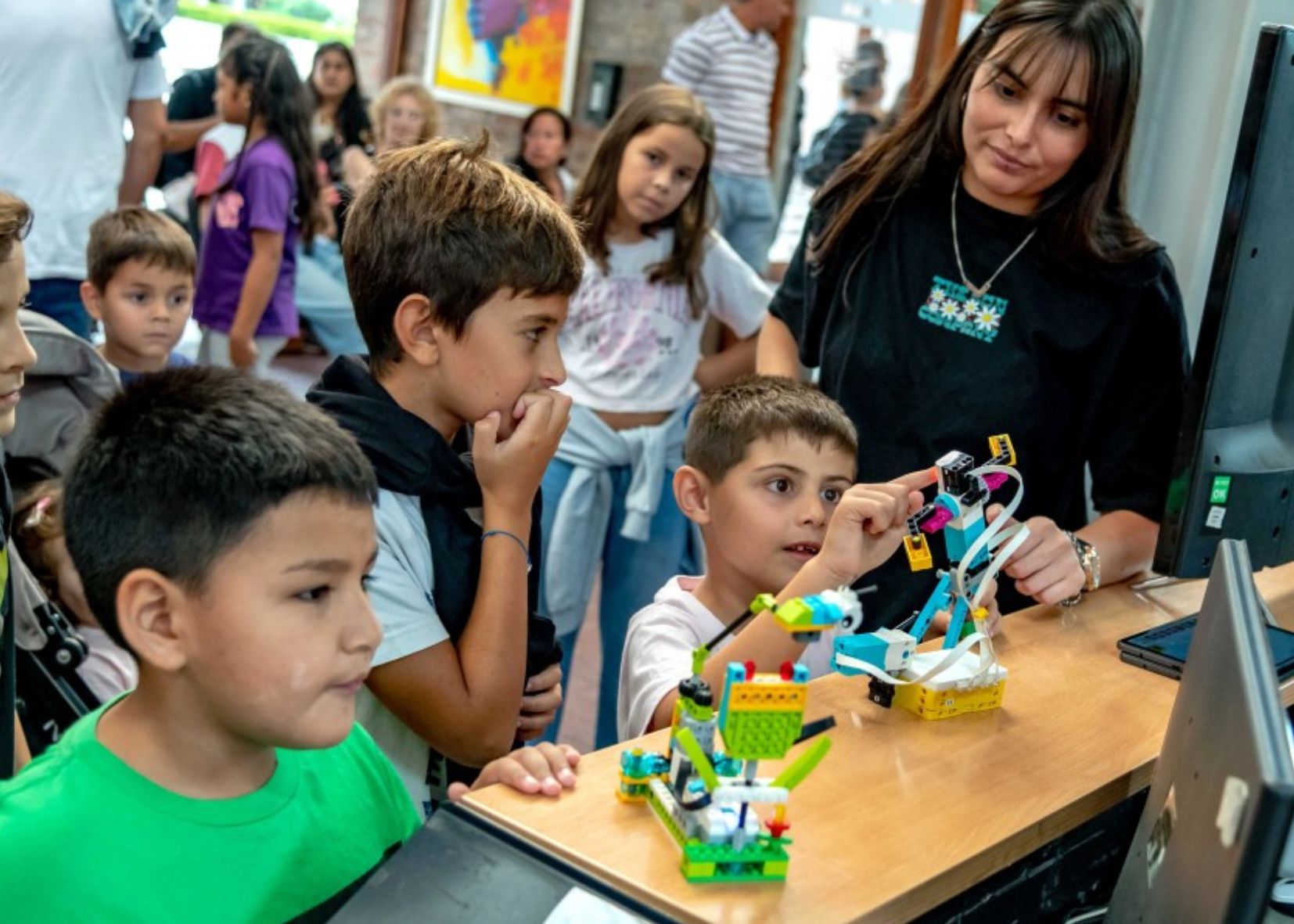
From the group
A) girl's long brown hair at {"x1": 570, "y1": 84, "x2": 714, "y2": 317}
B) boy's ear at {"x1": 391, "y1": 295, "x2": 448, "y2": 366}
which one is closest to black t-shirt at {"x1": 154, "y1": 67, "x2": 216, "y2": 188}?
girl's long brown hair at {"x1": 570, "y1": 84, "x2": 714, "y2": 317}

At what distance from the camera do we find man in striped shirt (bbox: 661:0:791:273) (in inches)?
230

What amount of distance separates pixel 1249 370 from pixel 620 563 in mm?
1603

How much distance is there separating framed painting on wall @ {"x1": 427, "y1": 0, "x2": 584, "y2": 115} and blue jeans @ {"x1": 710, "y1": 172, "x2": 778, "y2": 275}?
2.21 metres

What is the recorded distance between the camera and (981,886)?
1.47 m

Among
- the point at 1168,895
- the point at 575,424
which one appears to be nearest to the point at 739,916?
the point at 1168,895

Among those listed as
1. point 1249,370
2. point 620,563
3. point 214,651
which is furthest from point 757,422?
point 620,563

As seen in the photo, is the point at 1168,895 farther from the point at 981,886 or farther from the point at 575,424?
the point at 575,424

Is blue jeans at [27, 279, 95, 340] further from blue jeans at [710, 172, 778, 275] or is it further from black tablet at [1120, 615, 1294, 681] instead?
blue jeans at [710, 172, 778, 275]

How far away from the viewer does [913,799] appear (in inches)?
56.1

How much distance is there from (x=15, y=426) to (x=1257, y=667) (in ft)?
7.04

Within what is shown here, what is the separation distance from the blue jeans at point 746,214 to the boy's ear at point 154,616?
4641 mm

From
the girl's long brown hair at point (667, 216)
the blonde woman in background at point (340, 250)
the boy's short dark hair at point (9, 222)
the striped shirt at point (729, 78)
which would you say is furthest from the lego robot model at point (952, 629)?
the blonde woman in background at point (340, 250)

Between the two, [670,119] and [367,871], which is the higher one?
[670,119]

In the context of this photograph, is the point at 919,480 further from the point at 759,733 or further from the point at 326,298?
the point at 326,298
